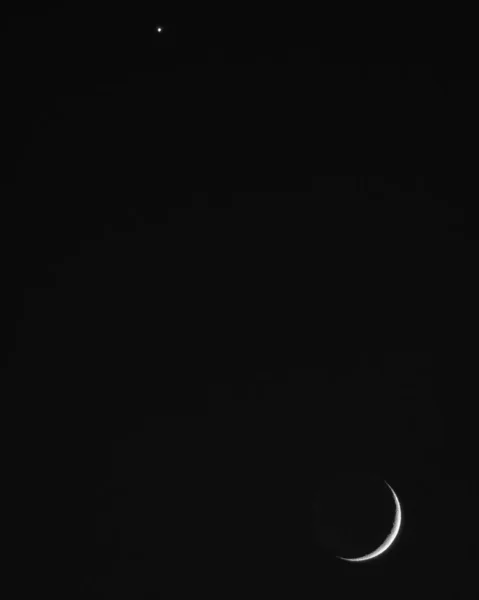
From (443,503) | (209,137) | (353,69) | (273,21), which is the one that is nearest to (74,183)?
(209,137)

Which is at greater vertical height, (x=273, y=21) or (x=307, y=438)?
(x=273, y=21)

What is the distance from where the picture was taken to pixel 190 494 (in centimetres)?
631

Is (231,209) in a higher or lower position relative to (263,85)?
lower

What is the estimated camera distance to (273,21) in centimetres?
568

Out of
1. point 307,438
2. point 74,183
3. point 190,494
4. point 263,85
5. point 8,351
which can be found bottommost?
point 190,494

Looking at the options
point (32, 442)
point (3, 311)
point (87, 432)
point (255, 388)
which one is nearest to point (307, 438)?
point (255, 388)

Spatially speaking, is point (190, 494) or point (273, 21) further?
point (190, 494)

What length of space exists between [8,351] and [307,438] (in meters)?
2.73

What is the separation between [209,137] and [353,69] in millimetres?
1306

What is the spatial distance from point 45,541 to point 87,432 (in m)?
0.98

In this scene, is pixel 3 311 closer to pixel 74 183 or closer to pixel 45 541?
pixel 74 183

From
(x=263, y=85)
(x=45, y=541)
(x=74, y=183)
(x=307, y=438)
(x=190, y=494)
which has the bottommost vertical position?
(x=45, y=541)

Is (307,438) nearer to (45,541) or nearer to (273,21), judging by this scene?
(45,541)

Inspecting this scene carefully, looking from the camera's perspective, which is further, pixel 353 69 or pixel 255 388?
pixel 255 388
